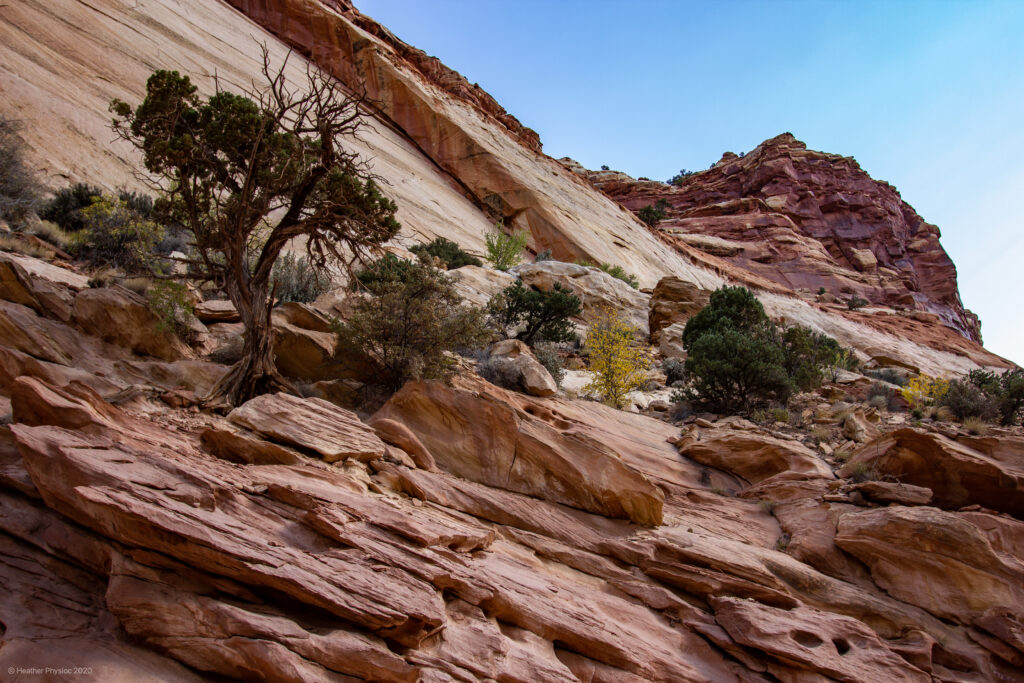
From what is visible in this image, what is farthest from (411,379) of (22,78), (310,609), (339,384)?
(22,78)

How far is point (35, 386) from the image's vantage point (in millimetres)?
4574

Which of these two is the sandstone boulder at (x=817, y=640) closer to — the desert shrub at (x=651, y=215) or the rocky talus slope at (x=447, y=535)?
the rocky talus slope at (x=447, y=535)

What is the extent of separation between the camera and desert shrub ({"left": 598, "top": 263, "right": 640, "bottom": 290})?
29.4m

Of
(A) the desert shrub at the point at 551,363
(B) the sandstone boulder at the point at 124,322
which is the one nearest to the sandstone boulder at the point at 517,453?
(B) the sandstone boulder at the point at 124,322

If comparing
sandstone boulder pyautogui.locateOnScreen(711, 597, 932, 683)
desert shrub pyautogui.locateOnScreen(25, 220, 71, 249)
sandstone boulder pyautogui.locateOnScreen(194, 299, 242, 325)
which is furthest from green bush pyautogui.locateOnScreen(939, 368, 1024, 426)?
desert shrub pyautogui.locateOnScreen(25, 220, 71, 249)

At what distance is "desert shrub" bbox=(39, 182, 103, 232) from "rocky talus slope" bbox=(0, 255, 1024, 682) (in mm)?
3887

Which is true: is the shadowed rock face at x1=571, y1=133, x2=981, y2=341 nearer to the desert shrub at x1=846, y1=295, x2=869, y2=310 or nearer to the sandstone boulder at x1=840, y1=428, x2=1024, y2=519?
the desert shrub at x1=846, y1=295, x2=869, y2=310

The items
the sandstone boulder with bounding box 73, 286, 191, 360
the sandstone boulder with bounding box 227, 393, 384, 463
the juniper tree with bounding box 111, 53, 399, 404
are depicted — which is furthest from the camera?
the juniper tree with bounding box 111, 53, 399, 404

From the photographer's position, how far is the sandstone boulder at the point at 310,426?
5.58 m

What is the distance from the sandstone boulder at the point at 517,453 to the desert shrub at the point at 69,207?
932 centimetres

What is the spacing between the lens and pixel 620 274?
97.8 ft

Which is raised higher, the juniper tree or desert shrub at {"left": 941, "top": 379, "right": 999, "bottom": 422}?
desert shrub at {"left": 941, "top": 379, "right": 999, "bottom": 422}

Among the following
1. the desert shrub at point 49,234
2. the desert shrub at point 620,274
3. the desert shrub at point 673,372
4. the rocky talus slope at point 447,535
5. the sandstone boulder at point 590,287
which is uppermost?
the desert shrub at point 620,274

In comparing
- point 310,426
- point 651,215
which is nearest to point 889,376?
point 310,426
